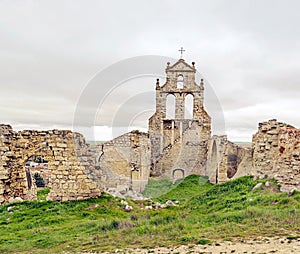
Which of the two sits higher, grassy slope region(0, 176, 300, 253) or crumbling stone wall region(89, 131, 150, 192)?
crumbling stone wall region(89, 131, 150, 192)

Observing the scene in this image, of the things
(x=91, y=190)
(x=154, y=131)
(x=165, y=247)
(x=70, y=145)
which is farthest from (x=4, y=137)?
(x=154, y=131)

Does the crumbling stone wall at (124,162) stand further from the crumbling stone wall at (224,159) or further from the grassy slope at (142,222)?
the crumbling stone wall at (224,159)

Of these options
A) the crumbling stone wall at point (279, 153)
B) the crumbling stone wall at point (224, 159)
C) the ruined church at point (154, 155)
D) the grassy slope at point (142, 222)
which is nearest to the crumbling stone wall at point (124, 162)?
the ruined church at point (154, 155)

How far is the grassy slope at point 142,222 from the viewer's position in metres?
6.74

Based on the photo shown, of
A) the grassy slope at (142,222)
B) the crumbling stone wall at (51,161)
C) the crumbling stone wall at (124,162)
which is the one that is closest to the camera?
the grassy slope at (142,222)

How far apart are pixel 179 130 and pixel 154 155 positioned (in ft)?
10.1

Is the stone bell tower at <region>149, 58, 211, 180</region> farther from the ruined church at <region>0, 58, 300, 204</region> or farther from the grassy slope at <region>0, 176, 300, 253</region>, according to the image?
the grassy slope at <region>0, 176, 300, 253</region>

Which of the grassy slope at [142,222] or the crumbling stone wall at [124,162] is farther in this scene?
the crumbling stone wall at [124,162]

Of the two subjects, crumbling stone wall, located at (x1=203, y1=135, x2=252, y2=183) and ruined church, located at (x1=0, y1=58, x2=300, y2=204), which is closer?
ruined church, located at (x1=0, y1=58, x2=300, y2=204)

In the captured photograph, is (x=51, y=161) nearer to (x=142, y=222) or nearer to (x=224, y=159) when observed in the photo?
(x=142, y=222)

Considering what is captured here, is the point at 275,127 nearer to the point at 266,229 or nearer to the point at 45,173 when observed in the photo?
the point at 266,229

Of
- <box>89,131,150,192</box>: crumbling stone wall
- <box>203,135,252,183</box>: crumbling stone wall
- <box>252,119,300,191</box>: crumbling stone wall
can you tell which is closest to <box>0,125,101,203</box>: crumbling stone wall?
<box>89,131,150,192</box>: crumbling stone wall

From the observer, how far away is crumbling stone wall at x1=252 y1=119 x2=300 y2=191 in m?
10.1

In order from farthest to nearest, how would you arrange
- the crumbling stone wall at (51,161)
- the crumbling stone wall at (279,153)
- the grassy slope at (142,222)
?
the crumbling stone wall at (51,161) < the crumbling stone wall at (279,153) < the grassy slope at (142,222)
